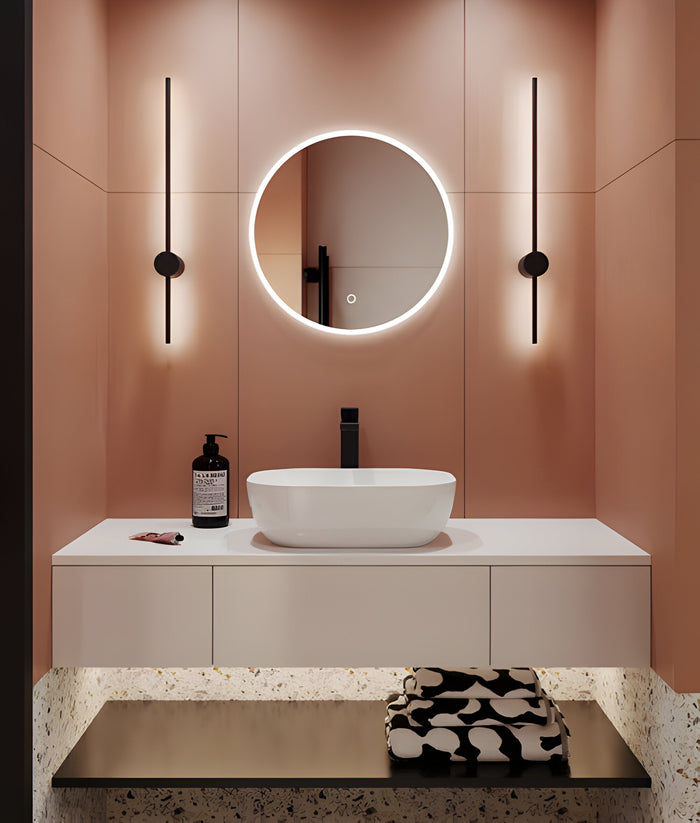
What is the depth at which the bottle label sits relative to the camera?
1843mm

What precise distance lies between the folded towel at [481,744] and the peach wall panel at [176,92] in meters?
1.57

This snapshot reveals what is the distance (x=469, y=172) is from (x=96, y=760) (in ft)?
6.13

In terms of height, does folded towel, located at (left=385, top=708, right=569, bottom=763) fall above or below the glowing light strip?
below

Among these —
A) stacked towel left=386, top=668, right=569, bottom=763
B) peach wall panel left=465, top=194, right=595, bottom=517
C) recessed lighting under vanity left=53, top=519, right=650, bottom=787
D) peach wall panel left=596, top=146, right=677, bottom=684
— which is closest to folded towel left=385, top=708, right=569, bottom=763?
stacked towel left=386, top=668, right=569, bottom=763

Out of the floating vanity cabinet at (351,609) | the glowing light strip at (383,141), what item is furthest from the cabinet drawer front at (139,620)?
the glowing light strip at (383,141)

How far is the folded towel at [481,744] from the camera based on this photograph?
5.48 ft

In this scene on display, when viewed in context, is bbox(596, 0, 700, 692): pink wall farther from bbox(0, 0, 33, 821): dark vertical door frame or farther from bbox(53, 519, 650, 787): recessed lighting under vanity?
bbox(0, 0, 33, 821): dark vertical door frame

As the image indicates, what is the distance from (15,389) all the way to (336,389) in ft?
2.88

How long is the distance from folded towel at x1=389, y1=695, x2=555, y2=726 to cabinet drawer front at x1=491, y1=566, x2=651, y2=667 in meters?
0.21

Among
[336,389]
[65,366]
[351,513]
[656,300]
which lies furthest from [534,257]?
[65,366]

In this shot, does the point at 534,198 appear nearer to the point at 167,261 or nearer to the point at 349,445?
the point at 349,445

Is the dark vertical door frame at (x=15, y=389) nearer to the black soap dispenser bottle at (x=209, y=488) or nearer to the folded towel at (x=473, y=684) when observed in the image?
the black soap dispenser bottle at (x=209, y=488)

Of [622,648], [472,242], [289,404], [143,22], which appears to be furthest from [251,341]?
[622,648]

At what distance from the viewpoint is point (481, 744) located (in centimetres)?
168
